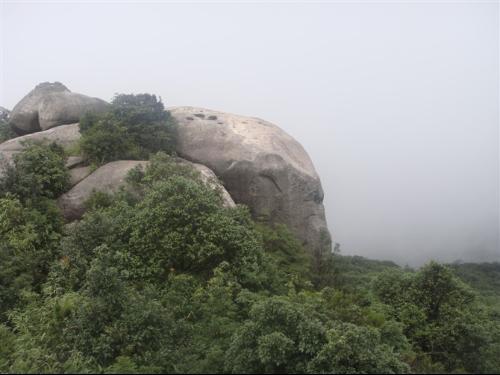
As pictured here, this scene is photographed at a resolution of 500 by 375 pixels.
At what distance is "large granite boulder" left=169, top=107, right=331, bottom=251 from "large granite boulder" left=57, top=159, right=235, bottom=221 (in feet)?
4.48

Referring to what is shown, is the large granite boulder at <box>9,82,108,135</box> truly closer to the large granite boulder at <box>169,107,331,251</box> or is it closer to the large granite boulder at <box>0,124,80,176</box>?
the large granite boulder at <box>0,124,80,176</box>

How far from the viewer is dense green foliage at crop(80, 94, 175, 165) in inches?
632

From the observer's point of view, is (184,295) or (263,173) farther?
(263,173)

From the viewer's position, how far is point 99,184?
48.6 feet

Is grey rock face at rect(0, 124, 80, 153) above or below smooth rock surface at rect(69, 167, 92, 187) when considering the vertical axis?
above

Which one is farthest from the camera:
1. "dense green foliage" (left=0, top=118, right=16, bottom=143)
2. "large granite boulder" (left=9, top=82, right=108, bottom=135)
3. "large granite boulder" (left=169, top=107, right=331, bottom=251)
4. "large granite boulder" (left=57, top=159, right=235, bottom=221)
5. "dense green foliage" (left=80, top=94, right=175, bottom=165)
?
"dense green foliage" (left=0, top=118, right=16, bottom=143)

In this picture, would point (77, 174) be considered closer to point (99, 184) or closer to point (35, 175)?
point (99, 184)

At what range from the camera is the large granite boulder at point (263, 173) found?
53.7 feet

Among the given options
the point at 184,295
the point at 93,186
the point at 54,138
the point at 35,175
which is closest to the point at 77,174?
the point at 93,186

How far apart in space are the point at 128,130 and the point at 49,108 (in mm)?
5046

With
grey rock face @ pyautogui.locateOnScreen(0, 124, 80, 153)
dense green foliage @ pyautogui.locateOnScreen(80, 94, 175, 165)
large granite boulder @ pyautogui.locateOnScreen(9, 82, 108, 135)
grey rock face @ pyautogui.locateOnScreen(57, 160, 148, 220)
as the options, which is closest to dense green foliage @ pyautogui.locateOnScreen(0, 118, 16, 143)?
large granite boulder @ pyautogui.locateOnScreen(9, 82, 108, 135)

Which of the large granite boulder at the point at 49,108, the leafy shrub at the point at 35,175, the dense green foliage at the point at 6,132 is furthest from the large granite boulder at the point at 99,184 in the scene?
the dense green foliage at the point at 6,132

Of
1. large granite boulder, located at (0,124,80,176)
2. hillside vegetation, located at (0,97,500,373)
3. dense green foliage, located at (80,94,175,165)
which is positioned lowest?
hillside vegetation, located at (0,97,500,373)

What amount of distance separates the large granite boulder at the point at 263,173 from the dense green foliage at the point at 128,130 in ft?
3.20
